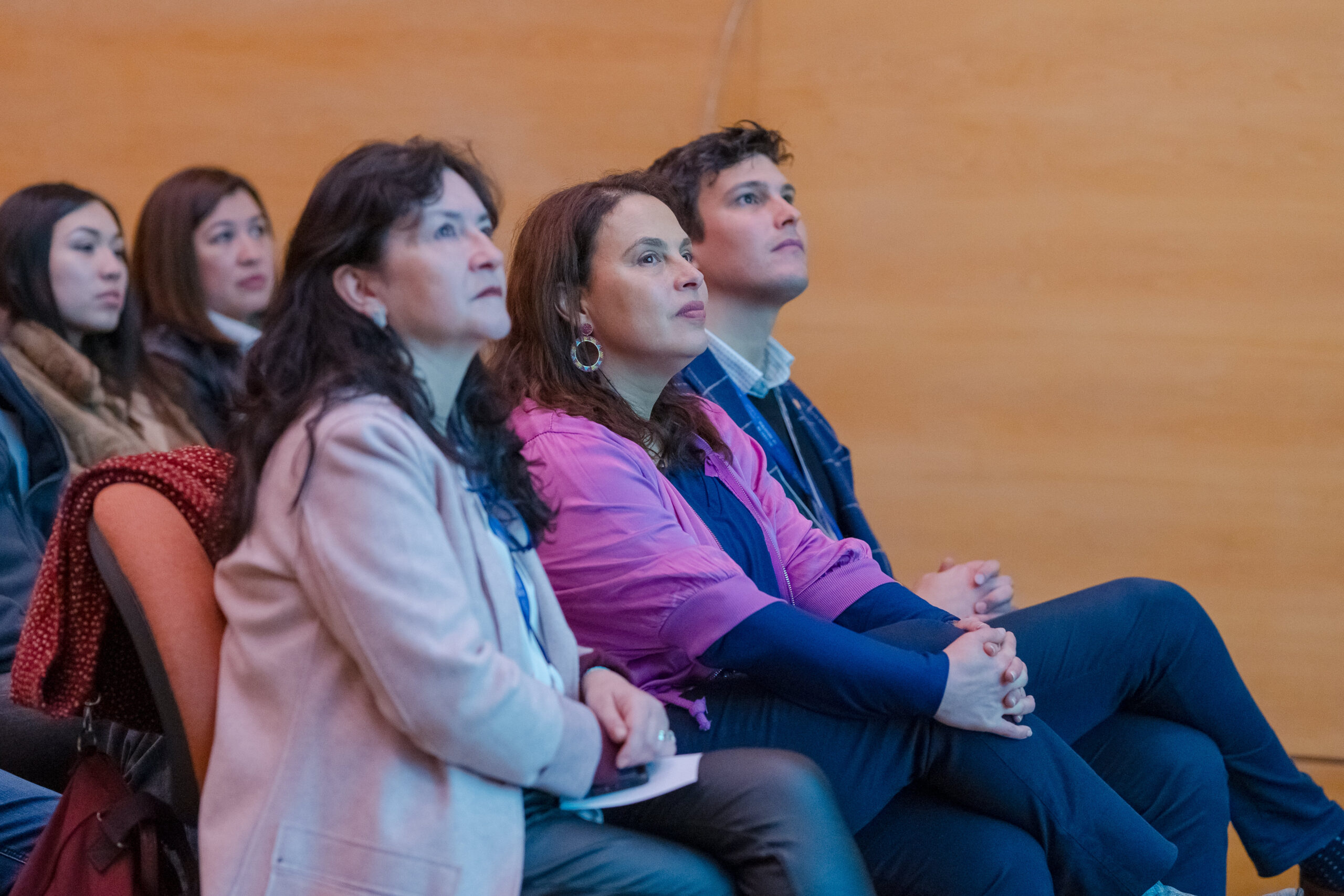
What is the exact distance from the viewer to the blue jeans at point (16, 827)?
4.50 feet

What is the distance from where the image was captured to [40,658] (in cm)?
110

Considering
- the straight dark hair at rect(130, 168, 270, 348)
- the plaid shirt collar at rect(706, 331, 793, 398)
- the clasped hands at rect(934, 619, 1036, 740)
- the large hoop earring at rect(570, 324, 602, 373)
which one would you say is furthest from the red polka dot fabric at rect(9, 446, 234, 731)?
the straight dark hair at rect(130, 168, 270, 348)

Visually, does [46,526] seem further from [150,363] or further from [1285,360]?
[1285,360]

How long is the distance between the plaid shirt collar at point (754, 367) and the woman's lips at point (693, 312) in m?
0.38

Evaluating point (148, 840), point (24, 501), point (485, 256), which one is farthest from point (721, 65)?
point (148, 840)

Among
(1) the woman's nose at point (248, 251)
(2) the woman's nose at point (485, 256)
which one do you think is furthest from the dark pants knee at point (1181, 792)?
(1) the woman's nose at point (248, 251)

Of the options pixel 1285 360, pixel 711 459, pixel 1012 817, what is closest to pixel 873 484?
pixel 1285 360

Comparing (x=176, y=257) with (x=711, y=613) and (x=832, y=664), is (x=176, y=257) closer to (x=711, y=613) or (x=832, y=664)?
(x=711, y=613)

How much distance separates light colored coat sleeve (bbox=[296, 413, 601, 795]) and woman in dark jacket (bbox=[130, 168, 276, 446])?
5.20 feet

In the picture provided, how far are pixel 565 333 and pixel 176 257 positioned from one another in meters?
1.44

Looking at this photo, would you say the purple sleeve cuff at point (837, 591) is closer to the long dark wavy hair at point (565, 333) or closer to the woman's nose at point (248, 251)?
the long dark wavy hair at point (565, 333)

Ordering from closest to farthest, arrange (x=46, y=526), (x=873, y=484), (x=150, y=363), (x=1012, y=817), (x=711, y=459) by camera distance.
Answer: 1. (x=1012, y=817)
2. (x=711, y=459)
3. (x=46, y=526)
4. (x=150, y=363)
5. (x=873, y=484)

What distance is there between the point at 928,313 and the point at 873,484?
1.35 ft

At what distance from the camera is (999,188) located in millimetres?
2768
